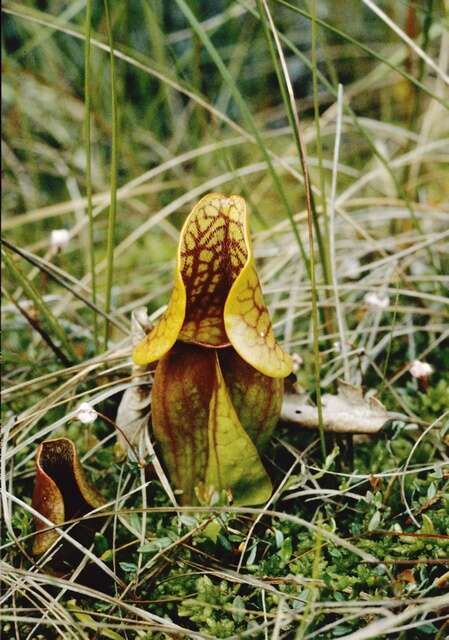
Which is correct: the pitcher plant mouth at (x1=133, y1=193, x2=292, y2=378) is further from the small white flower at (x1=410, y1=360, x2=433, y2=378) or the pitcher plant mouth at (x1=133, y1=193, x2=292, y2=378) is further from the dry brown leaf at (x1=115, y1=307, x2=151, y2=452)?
the small white flower at (x1=410, y1=360, x2=433, y2=378)

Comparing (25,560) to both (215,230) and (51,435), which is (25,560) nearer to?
(51,435)

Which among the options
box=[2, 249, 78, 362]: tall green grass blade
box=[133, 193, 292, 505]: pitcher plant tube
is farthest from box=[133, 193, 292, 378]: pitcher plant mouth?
box=[2, 249, 78, 362]: tall green grass blade

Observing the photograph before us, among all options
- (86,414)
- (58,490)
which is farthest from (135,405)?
(58,490)

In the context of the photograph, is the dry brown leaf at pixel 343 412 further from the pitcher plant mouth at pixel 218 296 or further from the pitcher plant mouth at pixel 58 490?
the pitcher plant mouth at pixel 58 490

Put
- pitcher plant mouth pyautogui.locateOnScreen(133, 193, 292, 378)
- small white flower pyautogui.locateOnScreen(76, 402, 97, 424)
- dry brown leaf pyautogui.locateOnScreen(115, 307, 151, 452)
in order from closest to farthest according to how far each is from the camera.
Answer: pitcher plant mouth pyautogui.locateOnScreen(133, 193, 292, 378)
small white flower pyautogui.locateOnScreen(76, 402, 97, 424)
dry brown leaf pyautogui.locateOnScreen(115, 307, 151, 452)

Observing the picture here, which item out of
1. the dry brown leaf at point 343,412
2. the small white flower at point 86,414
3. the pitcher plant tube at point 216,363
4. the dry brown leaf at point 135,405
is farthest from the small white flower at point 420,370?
the small white flower at point 86,414

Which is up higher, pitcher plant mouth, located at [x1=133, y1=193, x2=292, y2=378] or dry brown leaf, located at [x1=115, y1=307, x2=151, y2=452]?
pitcher plant mouth, located at [x1=133, y1=193, x2=292, y2=378]
